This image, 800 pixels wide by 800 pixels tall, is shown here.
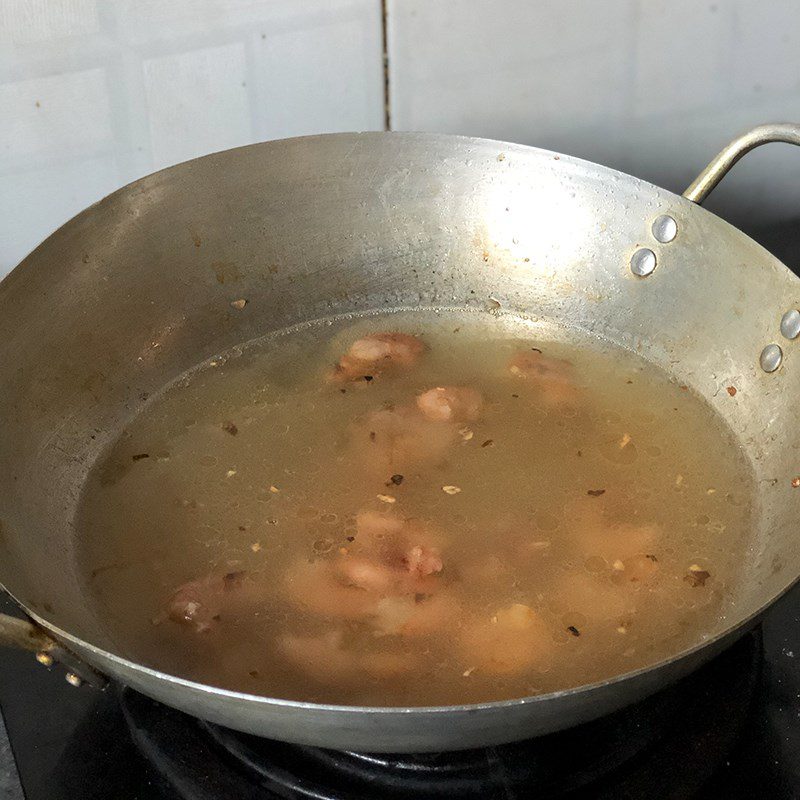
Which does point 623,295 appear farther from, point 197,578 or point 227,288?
point 197,578

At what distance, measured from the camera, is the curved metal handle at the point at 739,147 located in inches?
38.9

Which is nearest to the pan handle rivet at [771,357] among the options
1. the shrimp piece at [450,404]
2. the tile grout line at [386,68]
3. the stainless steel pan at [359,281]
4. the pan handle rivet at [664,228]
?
the stainless steel pan at [359,281]

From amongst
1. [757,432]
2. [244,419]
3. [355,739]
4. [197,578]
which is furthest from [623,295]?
[355,739]

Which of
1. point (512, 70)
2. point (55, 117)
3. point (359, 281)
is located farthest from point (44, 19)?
point (512, 70)

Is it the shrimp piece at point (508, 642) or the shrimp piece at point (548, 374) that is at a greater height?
the shrimp piece at point (548, 374)

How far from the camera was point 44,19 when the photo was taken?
1.08 meters

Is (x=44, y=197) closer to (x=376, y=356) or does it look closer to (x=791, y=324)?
(x=376, y=356)

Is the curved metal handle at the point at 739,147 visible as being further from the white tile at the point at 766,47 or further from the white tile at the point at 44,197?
the white tile at the point at 44,197

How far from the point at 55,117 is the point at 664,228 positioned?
656 millimetres

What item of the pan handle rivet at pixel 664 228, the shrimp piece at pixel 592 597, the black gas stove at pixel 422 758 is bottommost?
the black gas stove at pixel 422 758

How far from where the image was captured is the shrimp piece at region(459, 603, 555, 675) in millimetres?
820

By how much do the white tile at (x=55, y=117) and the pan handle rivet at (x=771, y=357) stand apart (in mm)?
725

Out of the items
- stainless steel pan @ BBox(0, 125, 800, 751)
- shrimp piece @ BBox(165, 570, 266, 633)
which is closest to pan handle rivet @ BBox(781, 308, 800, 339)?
stainless steel pan @ BBox(0, 125, 800, 751)

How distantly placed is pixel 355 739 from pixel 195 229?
665mm
